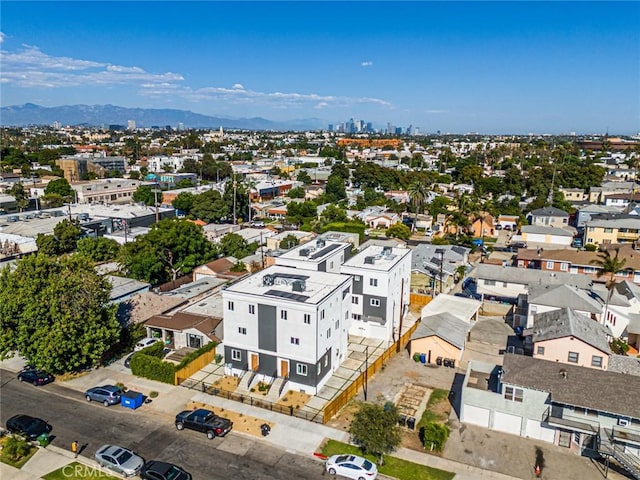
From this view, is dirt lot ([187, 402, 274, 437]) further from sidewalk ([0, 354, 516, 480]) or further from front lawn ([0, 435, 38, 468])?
front lawn ([0, 435, 38, 468])

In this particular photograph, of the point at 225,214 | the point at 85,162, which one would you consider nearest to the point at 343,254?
the point at 225,214

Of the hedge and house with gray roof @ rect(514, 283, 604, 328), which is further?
house with gray roof @ rect(514, 283, 604, 328)

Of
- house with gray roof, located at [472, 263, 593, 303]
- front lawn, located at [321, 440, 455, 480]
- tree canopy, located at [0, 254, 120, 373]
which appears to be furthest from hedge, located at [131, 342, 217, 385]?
house with gray roof, located at [472, 263, 593, 303]

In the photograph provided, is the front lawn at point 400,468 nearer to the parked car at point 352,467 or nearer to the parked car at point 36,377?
the parked car at point 352,467

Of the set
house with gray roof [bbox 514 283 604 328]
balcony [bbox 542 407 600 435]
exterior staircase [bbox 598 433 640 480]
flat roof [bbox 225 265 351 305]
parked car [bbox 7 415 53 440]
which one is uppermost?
flat roof [bbox 225 265 351 305]

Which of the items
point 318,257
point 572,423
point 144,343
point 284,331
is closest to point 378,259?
point 318,257

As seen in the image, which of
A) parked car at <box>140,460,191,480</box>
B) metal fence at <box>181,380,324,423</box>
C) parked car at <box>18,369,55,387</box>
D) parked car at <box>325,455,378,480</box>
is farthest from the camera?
parked car at <box>18,369,55,387</box>

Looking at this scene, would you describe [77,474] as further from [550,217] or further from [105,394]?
[550,217]
